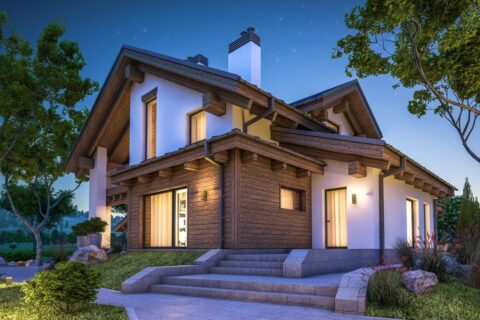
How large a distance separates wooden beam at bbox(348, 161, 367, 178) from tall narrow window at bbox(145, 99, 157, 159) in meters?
7.13

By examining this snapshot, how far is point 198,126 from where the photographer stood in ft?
44.3

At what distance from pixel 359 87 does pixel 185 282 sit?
1121 cm

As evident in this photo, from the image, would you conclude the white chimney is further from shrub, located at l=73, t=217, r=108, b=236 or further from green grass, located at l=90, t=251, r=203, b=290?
shrub, located at l=73, t=217, r=108, b=236

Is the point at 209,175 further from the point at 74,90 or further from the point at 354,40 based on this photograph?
the point at 74,90

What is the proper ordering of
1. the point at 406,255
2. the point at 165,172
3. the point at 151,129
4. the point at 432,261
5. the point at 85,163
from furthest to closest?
the point at 85,163, the point at 151,129, the point at 165,172, the point at 406,255, the point at 432,261

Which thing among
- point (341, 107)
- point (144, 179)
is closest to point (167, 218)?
point (144, 179)

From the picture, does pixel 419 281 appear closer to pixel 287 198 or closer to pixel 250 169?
pixel 250 169

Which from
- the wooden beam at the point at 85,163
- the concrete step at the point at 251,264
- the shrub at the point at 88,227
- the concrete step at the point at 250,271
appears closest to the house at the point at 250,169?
the concrete step at the point at 251,264

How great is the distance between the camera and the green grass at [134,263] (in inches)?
424

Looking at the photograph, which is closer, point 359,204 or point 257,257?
point 257,257

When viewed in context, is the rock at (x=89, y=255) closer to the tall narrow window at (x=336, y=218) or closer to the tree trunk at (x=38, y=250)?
the tall narrow window at (x=336, y=218)

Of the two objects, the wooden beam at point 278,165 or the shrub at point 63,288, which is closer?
the shrub at point 63,288

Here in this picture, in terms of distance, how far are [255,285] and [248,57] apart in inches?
313

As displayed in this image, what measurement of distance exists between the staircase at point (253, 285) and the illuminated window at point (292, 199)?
8.61ft
